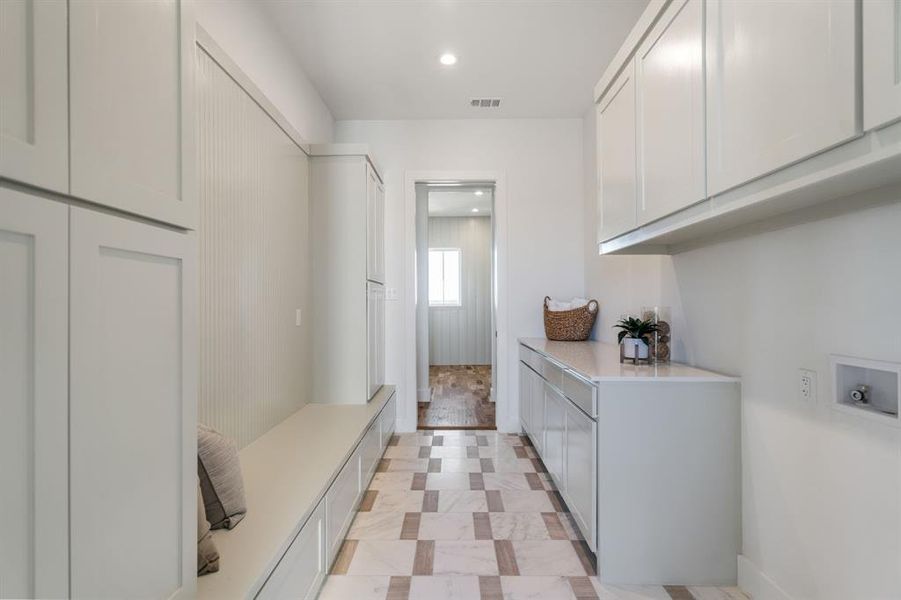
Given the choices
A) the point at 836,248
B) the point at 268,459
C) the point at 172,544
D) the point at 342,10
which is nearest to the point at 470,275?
the point at 342,10

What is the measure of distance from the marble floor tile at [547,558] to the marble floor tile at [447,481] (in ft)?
2.37

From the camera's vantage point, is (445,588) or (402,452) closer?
(445,588)

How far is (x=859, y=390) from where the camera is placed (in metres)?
1.30

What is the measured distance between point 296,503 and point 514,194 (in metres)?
3.25

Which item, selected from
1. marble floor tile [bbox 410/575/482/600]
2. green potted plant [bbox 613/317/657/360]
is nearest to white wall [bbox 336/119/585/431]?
green potted plant [bbox 613/317/657/360]

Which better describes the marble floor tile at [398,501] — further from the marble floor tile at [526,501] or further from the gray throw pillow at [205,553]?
the gray throw pillow at [205,553]

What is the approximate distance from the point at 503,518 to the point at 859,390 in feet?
5.60

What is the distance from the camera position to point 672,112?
5.51 feet

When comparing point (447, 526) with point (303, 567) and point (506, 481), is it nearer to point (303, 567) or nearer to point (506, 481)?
point (506, 481)

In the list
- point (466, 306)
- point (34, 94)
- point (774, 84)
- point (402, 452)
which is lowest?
point (402, 452)

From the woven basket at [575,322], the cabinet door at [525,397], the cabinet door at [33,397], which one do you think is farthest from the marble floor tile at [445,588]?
the woven basket at [575,322]

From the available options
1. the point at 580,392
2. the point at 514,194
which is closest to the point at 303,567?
the point at 580,392

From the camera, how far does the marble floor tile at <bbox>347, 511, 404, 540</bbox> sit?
Result: 223 cm

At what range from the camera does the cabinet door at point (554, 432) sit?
2.46 m
